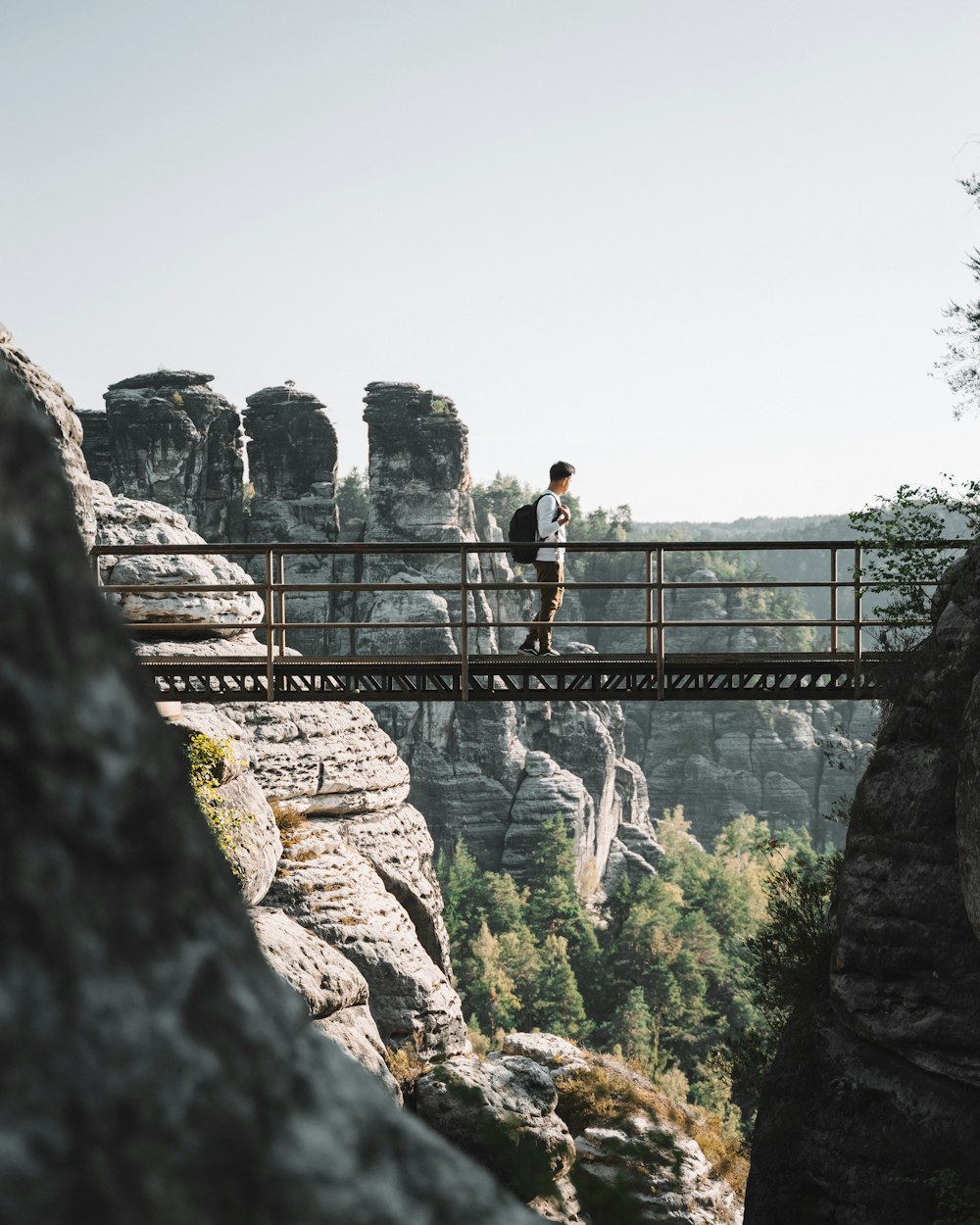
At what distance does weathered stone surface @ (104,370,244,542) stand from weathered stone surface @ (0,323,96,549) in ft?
137

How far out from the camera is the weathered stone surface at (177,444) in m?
52.1

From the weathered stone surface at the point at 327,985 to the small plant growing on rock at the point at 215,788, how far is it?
34.8 inches

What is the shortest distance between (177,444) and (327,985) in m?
44.5

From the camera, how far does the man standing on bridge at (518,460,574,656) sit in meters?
9.27

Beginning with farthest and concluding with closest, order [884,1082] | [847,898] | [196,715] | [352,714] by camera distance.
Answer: [352,714] → [196,715] → [847,898] → [884,1082]

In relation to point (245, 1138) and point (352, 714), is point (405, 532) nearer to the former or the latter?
point (352, 714)

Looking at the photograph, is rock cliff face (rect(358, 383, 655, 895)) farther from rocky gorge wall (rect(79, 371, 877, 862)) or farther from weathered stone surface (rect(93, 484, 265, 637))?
weathered stone surface (rect(93, 484, 265, 637))

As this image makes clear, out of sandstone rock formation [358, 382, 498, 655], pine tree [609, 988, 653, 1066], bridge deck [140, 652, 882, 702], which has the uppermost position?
sandstone rock formation [358, 382, 498, 655]

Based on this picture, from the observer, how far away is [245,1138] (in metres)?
0.71

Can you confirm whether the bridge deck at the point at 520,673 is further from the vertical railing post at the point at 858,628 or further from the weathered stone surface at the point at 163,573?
the weathered stone surface at the point at 163,573

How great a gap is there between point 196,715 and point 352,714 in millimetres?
6197

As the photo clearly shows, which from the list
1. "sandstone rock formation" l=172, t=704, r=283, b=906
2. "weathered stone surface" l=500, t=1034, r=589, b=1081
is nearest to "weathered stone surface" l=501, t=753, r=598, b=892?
"weathered stone surface" l=500, t=1034, r=589, b=1081

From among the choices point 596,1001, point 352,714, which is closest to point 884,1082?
point 352,714

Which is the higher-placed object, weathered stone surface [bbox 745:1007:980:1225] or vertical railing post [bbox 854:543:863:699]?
vertical railing post [bbox 854:543:863:699]
